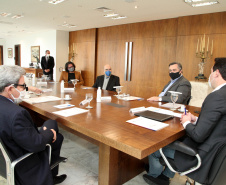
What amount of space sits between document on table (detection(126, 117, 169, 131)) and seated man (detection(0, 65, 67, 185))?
70 centimetres

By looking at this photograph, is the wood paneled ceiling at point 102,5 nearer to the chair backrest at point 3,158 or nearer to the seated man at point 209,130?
the seated man at point 209,130

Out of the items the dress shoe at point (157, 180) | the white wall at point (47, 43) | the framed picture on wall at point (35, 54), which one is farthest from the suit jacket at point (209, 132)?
the framed picture on wall at point (35, 54)

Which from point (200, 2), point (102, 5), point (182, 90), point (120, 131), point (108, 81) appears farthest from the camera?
point (102, 5)

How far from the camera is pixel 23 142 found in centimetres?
122

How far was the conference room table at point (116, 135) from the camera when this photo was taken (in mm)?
1260

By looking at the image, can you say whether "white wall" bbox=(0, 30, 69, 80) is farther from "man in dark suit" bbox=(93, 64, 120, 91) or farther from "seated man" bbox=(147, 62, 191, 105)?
"seated man" bbox=(147, 62, 191, 105)

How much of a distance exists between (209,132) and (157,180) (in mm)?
904

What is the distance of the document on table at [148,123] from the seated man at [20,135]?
2.30 ft

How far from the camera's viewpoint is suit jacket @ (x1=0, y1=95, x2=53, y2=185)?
47.1 inches

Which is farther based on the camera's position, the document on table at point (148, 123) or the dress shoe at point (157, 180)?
the dress shoe at point (157, 180)

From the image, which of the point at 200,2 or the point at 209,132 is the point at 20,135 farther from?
the point at 200,2

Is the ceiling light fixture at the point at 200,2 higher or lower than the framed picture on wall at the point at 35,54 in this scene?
higher

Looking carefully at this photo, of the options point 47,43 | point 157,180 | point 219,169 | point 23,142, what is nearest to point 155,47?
point 157,180

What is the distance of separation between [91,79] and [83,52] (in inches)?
50.9
